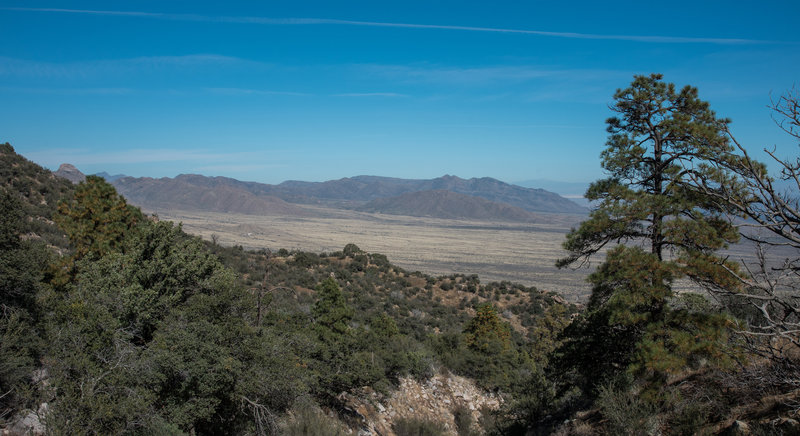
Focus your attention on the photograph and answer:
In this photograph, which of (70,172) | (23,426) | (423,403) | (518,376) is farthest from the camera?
(70,172)

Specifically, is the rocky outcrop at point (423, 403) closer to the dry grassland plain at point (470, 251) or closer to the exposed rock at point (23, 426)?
the exposed rock at point (23, 426)

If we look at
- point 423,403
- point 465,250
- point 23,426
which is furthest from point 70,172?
point 23,426

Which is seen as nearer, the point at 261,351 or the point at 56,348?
the point at 56,348

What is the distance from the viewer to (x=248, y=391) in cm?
900

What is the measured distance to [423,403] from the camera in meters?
15.7

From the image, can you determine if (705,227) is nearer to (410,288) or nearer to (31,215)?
(410,288)

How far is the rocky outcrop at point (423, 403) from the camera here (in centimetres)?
1364

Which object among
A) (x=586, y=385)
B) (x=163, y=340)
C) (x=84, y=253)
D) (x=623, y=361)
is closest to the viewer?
(x=163, y=340)

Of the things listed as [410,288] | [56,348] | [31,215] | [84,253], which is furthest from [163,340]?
[410,288]

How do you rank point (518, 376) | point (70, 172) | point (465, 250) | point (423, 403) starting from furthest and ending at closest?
point (70, 172), point (465, 250), point (518, 376), point (423, 403)

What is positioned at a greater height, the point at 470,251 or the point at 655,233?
the point at 655,233

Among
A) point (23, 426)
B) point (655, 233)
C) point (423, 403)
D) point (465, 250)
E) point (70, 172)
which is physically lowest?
point (465, 250)

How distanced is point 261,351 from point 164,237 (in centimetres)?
A: 592

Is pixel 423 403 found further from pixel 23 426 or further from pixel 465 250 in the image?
pixel 465 250
